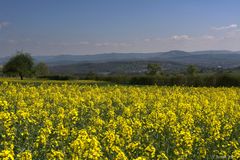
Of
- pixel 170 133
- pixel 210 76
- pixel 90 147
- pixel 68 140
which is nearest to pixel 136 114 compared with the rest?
pixel 170 133

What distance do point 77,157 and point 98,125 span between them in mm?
4206

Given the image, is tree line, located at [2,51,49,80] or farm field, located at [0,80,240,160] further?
tree line, located at [2,51,49,80]

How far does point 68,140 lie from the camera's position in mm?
10281

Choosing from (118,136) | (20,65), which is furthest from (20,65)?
(118,136)

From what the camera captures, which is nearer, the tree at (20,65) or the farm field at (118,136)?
the farm field at (118,136)

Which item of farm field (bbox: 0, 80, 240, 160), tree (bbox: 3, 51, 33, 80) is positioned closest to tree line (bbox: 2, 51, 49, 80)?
tree (bbox: 3, 51, 33, 80)

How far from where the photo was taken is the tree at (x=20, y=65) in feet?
292

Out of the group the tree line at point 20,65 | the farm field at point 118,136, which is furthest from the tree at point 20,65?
the farm field at point 118,136

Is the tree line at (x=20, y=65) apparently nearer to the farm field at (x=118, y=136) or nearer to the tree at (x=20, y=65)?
the tree at (x=20, y=65)

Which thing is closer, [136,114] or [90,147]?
[90,147]

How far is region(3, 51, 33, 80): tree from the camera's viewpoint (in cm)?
8894

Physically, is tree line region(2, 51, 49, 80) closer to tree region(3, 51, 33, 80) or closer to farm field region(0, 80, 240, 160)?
tree region(3, 51, 33, 80)

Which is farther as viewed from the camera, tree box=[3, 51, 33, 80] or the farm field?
tree box=[3, 51, 33, 80]

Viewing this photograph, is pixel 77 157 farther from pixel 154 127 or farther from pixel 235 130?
pixel 235 130
